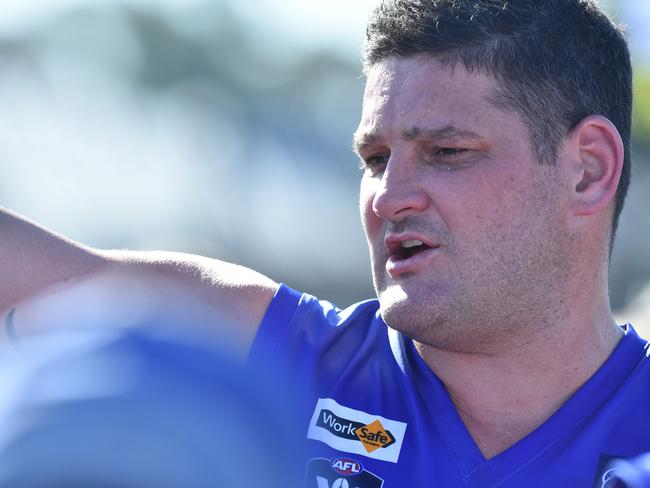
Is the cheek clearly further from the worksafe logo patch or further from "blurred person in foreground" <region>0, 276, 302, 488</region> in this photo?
"blurred person in foreground" <region>0, 276, 302, 488</region>

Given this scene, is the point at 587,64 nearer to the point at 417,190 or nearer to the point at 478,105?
the point at 478,105

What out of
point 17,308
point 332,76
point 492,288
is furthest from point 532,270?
point 332,76

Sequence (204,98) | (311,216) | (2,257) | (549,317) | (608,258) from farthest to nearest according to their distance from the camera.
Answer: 1. (204,98)
2. (311,216)
3. (608,258)
4. (549,317)
5. (2,257)

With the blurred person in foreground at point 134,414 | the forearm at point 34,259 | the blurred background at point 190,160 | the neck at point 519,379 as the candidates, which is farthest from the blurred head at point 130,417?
the blurred background at point 190,160

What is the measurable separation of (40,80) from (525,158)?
14.3 metres

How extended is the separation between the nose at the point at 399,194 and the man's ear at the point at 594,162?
0.43m

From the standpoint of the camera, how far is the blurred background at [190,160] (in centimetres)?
1455

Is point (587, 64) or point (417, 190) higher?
point (587, 64)

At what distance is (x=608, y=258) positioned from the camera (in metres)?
2.70

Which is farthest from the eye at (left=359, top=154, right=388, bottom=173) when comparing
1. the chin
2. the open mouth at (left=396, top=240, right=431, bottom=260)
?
the chin

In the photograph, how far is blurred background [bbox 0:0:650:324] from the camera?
47.7 feet

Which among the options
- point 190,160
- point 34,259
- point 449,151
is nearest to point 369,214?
point 449,151

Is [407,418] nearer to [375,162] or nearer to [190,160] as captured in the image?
[375,162]

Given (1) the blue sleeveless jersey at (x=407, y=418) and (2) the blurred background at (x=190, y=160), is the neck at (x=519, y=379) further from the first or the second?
(2) the blurred background at (x=190, y=160)
